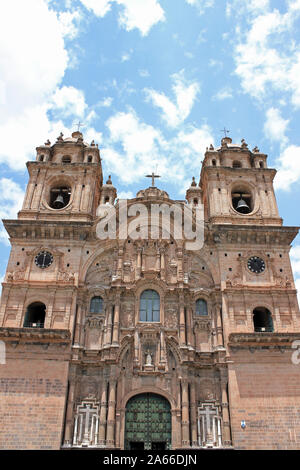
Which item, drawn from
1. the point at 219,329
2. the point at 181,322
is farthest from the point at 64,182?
the point at 219,329

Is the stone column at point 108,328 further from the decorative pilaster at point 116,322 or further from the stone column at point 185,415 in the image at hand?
the stone column at point 185,415

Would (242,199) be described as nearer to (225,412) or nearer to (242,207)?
(242,207)

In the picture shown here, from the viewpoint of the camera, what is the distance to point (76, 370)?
2425 cm

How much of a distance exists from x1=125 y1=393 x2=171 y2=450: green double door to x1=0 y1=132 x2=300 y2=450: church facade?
5cm

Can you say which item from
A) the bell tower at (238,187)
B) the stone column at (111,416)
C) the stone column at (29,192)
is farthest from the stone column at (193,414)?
the stone column at (29,192)

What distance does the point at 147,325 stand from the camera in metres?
25.6

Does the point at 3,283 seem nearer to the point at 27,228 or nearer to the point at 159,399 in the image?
the point at 27,228

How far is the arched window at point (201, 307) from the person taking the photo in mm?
26969

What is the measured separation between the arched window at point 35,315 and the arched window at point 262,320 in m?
13.7

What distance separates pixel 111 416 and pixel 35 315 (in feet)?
27.7

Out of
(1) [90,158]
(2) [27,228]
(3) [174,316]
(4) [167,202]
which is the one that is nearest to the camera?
(3) [174,316]


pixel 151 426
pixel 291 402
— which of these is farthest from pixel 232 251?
pixel 151 426

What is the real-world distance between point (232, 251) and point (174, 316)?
19.8 feet

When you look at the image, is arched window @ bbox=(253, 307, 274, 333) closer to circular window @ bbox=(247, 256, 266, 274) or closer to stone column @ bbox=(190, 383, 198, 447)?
circular window @ bbox=(247, 256, 266, 274)
